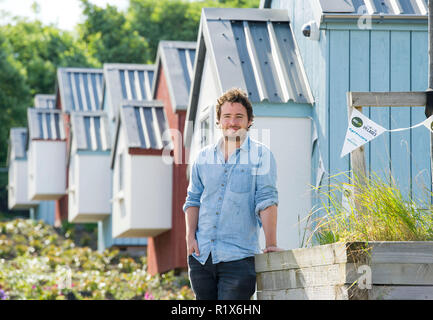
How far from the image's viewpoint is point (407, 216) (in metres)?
5.98

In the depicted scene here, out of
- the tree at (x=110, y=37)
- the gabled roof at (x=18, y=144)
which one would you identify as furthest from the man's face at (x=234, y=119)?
the tree at (x=110, y=37)

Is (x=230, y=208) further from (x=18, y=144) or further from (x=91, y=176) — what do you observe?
(x=18, y=144)

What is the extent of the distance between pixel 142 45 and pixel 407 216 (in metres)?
43.4

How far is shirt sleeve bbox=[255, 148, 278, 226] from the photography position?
5.88 meters

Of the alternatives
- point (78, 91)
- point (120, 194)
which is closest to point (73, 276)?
point (120, 194)

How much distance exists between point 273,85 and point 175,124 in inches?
269

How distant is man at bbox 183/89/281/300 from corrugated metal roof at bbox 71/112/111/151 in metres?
19.2

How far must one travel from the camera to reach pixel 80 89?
3097 centimetres

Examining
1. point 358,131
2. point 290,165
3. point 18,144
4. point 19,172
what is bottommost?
point 358,131

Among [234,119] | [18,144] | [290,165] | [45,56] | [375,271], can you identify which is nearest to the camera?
[375,271]

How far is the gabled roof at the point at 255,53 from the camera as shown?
12.5 meters

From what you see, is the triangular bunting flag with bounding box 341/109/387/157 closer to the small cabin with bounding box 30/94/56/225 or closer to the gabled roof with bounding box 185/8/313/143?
the gabled roof with bounding box 185/8/313/143

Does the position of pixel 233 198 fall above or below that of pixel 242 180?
below
